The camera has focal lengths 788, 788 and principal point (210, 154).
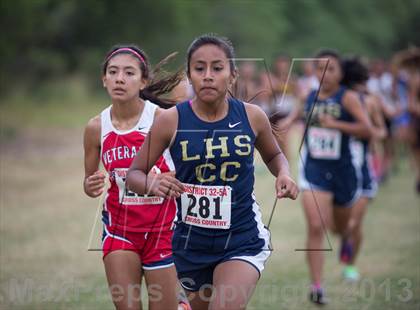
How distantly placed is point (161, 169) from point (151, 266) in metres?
0.64

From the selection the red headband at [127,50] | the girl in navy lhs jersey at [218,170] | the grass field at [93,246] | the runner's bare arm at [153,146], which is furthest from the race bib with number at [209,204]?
the red headband at [127,50]

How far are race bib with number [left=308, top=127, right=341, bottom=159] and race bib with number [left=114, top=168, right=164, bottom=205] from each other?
3.39m

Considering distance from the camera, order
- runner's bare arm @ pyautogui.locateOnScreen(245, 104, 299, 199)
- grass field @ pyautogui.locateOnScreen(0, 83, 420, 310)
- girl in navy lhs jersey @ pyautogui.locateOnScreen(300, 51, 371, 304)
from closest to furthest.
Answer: runner's bare arm @ pyautogui.locateOnScreen(245, 104, 299, 199)
grass field @ pyautogui.locateOnScreen(0, 83, 420, 310)
girl in navy lhs jersey @ pyautogui.locateOnScreen(300, 51, 371, 304)

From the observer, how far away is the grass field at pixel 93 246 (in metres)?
7.46

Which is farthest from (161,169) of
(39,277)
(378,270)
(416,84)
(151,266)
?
(416,84)

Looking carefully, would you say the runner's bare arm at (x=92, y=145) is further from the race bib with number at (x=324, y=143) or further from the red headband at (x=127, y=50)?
the race bib with number at (x=324, y=143)

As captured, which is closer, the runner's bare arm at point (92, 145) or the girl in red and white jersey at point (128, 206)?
the girl in red and white jersey at point (128, 206)

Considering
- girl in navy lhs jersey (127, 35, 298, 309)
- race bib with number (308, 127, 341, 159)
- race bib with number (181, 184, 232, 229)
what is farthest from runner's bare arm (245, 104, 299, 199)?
race bib with number (308, 127, 341, 159)

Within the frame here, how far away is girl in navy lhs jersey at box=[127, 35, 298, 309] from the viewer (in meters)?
4.55

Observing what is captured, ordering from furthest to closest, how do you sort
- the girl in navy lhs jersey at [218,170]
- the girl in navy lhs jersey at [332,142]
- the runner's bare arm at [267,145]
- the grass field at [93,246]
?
the girl in navy lhs jersey at [332,142] → the grass field at [93,246] → the runner's bare arm at [267,145] → the girl in navy lhs jersey at [218,170]

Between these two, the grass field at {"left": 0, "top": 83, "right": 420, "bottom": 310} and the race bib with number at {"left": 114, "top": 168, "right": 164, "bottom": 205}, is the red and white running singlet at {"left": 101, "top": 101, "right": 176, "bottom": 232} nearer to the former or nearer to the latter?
the race bib with number at {"left": 114, "top": 168, "right": 164, "bottom": 205}

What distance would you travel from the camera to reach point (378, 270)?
8781 millimetres

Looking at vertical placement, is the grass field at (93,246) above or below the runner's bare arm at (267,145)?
below

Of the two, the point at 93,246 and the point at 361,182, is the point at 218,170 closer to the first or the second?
the point at 361,182
